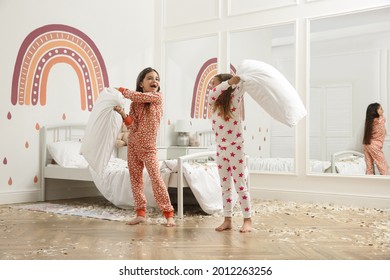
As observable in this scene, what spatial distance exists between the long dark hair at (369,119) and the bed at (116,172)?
5.59 ft

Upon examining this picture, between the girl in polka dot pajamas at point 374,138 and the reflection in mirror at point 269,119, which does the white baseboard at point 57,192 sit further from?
the girl in polka dot pajamas at point 374,138

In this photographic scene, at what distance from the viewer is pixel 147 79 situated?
3.77 meters

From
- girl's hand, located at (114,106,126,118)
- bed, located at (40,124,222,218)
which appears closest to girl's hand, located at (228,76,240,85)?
girl's hand, located at (114,106,126,118)

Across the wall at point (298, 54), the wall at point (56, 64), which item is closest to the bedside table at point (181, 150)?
the wall at point (298, 54)

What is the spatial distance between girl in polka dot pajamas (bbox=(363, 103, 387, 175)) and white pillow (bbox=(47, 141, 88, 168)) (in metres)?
3.12

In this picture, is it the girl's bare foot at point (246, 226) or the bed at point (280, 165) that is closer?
the girl's bare foot at point (246, 226)

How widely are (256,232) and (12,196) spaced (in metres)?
2.94

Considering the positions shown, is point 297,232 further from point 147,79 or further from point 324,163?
point 324,163

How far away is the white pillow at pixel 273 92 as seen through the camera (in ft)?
10.6

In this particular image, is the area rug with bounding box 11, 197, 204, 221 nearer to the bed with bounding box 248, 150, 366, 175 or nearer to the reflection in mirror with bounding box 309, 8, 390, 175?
the bed with bounding box 248, 150, 366, 175

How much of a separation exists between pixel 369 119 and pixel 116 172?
272 centimetres

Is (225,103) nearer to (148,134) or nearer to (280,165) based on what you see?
(148,134)

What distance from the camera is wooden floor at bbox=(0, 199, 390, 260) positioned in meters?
2.70

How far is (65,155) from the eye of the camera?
Answer: 5277 mm
